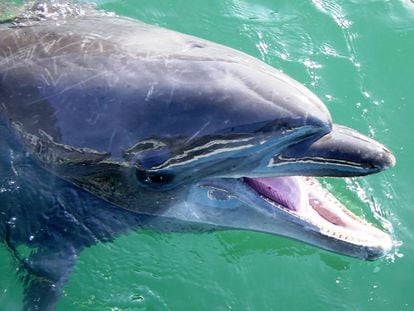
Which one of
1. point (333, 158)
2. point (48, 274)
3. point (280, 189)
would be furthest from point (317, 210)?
point (48, 274)

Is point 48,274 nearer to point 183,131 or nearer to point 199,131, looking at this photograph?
point 183,131

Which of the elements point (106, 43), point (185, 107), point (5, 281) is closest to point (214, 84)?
point (185, 107)

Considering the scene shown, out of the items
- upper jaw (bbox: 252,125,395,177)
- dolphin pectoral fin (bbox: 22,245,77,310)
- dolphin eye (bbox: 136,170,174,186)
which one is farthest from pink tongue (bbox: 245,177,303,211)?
dolphin pectoral fin (bbox: 22,245,77,310)

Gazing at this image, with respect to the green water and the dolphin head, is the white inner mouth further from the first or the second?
the green water

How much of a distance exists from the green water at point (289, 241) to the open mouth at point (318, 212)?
58.2 inches

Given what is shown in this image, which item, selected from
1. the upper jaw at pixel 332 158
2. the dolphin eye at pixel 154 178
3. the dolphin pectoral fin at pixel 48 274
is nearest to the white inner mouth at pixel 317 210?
the upper jaw at pixel 332 158

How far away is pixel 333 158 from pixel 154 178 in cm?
160

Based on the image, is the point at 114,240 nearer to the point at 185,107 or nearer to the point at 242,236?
the point at 242,236

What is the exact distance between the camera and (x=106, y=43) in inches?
243

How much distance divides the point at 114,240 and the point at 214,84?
2.48 metres

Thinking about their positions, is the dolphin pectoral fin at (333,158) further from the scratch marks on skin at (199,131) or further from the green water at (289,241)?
the green water at (289,241)

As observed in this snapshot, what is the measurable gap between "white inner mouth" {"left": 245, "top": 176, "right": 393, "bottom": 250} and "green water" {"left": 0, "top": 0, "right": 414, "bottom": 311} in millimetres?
1474

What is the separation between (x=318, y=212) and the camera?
6324 mm

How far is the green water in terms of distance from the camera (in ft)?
24.0
